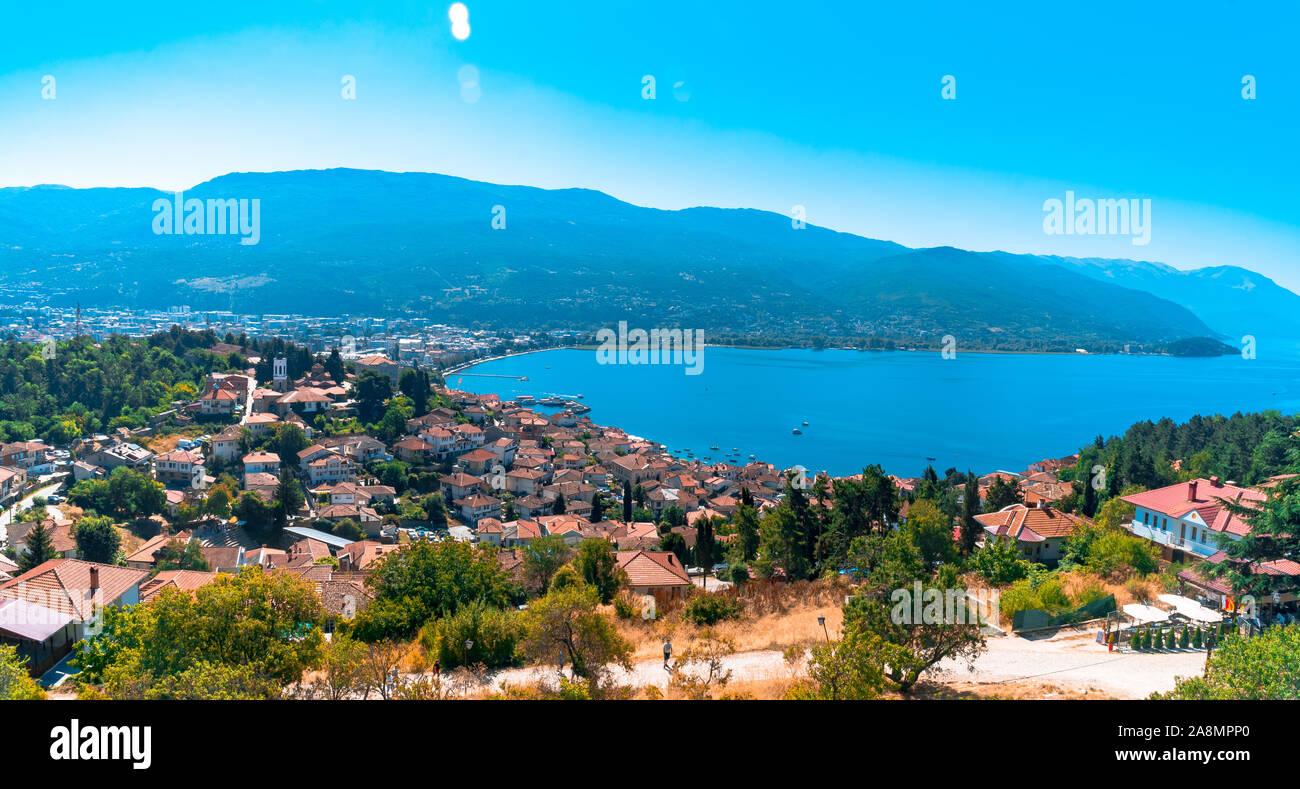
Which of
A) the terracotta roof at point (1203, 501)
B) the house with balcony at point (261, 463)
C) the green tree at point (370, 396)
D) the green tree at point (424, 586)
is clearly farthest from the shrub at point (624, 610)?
the green tree at point (370, 396)

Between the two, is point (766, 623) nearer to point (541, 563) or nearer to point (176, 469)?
point (541, 563)

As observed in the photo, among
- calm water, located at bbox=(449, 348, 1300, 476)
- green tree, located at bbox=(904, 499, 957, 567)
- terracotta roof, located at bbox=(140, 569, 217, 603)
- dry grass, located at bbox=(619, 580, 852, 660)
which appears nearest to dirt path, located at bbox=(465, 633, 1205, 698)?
dry grass, located at bbox=(619, 580, 852, 660)

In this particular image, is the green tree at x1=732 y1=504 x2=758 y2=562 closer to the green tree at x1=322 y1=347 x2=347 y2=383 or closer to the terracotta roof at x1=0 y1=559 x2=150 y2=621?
the terracotta roof at x1=0 y1=559 x2=150 y2=621

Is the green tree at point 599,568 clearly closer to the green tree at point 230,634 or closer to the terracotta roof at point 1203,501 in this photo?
the green tree at point 230,634

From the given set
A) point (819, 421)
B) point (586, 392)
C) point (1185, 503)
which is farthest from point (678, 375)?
point (1185, 503)
